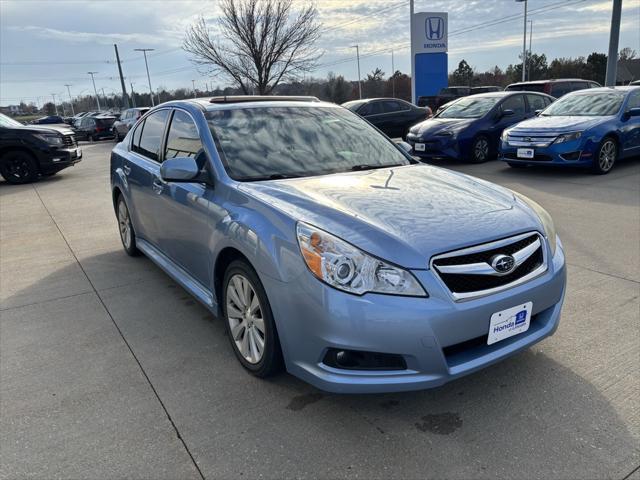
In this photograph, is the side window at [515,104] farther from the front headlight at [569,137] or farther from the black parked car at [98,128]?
the black parked car at [98,128]

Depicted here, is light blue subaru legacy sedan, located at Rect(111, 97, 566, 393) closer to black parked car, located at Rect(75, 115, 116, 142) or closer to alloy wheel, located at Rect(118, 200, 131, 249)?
alloy wheel, located at Rect(118, 200, 131, 249)

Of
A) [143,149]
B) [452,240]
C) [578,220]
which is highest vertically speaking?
[143,149]

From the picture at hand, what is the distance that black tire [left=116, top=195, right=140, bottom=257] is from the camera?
5.20 metres

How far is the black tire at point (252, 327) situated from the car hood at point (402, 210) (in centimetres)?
42

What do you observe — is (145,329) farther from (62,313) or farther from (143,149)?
(143,149)

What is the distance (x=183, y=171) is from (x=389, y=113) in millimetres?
13457

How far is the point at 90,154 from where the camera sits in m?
19.4

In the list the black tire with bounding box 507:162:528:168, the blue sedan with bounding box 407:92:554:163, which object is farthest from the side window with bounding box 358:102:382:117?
the black tire with bounding box 507:162:528:168

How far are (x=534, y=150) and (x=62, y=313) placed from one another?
7.92m

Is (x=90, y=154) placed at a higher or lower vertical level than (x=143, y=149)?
lower

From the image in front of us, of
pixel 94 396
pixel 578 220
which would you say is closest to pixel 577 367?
pixel 94 396

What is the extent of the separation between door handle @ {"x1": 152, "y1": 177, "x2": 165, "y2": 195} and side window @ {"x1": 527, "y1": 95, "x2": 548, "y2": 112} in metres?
10.3

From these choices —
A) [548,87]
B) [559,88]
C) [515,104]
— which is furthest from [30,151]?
[559,88]

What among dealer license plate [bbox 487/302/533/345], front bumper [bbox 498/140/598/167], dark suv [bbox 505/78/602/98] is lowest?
front bumper [bbox 498/140/598/167]
